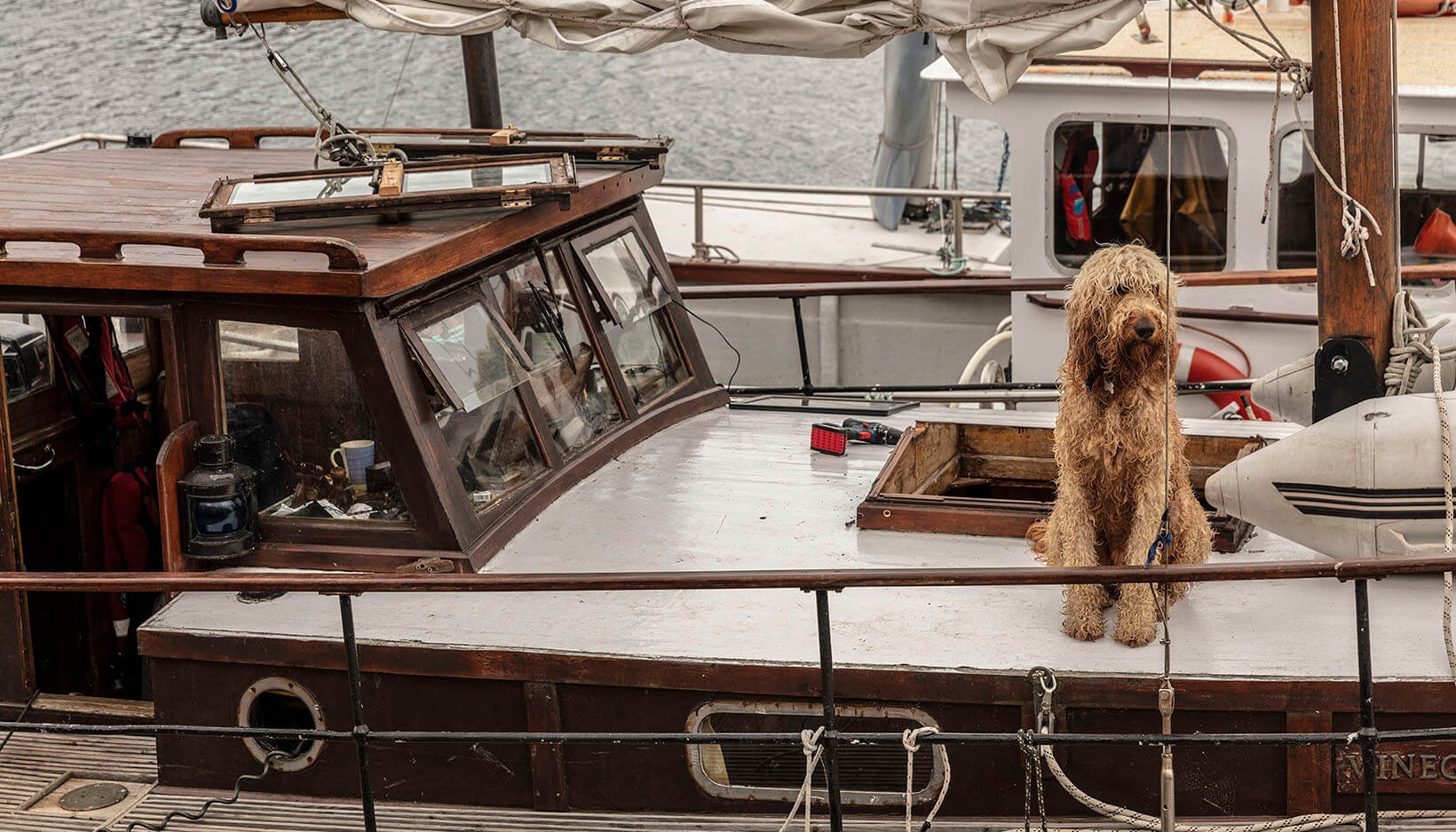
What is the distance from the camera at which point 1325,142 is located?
4891 millimetres

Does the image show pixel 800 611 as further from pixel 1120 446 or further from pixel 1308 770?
pixel 1308 770

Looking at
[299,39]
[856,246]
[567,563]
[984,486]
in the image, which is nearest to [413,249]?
[567,563]

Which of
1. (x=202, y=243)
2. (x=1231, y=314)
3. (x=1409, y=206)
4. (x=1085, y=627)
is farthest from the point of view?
(x=1231, y=314)

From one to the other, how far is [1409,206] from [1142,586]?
18.3 feet

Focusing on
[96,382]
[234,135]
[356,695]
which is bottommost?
[356,695]

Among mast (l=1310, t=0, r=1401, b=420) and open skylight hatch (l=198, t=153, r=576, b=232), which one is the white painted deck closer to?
mast (l=1310, t=0, r=1401, b=420)

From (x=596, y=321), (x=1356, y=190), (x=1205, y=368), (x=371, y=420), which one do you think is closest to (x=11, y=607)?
(x=371, y=420)

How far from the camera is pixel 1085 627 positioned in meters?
4.81

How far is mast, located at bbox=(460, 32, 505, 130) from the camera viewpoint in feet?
38.7

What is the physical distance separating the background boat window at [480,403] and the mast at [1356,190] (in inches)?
108

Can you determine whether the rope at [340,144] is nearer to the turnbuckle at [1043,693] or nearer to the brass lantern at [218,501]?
the brass lantern at [218,501]

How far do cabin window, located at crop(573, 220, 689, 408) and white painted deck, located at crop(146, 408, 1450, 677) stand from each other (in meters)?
0.82

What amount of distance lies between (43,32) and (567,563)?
20224 mm

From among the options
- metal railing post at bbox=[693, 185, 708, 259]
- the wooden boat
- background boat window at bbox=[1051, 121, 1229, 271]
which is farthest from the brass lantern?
metal railing post at bbox=[693, 185, 708, 259]
